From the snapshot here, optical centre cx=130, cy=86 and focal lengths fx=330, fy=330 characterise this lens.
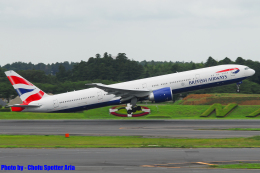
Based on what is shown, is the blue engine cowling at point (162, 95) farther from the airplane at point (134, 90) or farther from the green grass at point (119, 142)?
the green grass at point (119, 142)

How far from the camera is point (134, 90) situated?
143 ft

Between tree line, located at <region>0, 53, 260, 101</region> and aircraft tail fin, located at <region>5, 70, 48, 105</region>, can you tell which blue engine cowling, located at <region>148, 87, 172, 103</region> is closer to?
aircraft tail fin, located at <region>5, 70, 48, 105</region>

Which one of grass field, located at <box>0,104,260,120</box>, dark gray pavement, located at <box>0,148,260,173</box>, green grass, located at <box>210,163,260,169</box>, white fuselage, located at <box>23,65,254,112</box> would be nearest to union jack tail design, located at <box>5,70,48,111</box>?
white fuselage, located at <box>23,65,254,112</box>

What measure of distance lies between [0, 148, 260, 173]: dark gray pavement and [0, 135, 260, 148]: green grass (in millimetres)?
1764

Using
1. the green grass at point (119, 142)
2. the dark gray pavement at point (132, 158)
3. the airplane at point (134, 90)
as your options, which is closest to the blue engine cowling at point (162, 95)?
the airplane at point (134, 90)

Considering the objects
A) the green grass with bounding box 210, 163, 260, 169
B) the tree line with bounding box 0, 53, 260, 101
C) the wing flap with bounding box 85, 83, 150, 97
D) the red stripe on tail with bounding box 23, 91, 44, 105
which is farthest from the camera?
the tree line with bounding box 0, 53, 260, 101

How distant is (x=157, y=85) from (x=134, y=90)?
335 cm

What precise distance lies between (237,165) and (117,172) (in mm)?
6380

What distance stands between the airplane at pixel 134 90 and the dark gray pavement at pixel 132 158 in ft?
66.8

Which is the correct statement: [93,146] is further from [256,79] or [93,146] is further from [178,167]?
[256,79]

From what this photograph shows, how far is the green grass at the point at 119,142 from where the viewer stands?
2451cm

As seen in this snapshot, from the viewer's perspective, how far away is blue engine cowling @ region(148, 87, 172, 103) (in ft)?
139

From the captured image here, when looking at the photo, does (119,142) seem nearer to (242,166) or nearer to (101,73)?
(242,166)

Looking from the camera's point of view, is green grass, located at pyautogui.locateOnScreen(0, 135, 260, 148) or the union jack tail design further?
the union jack tail design
